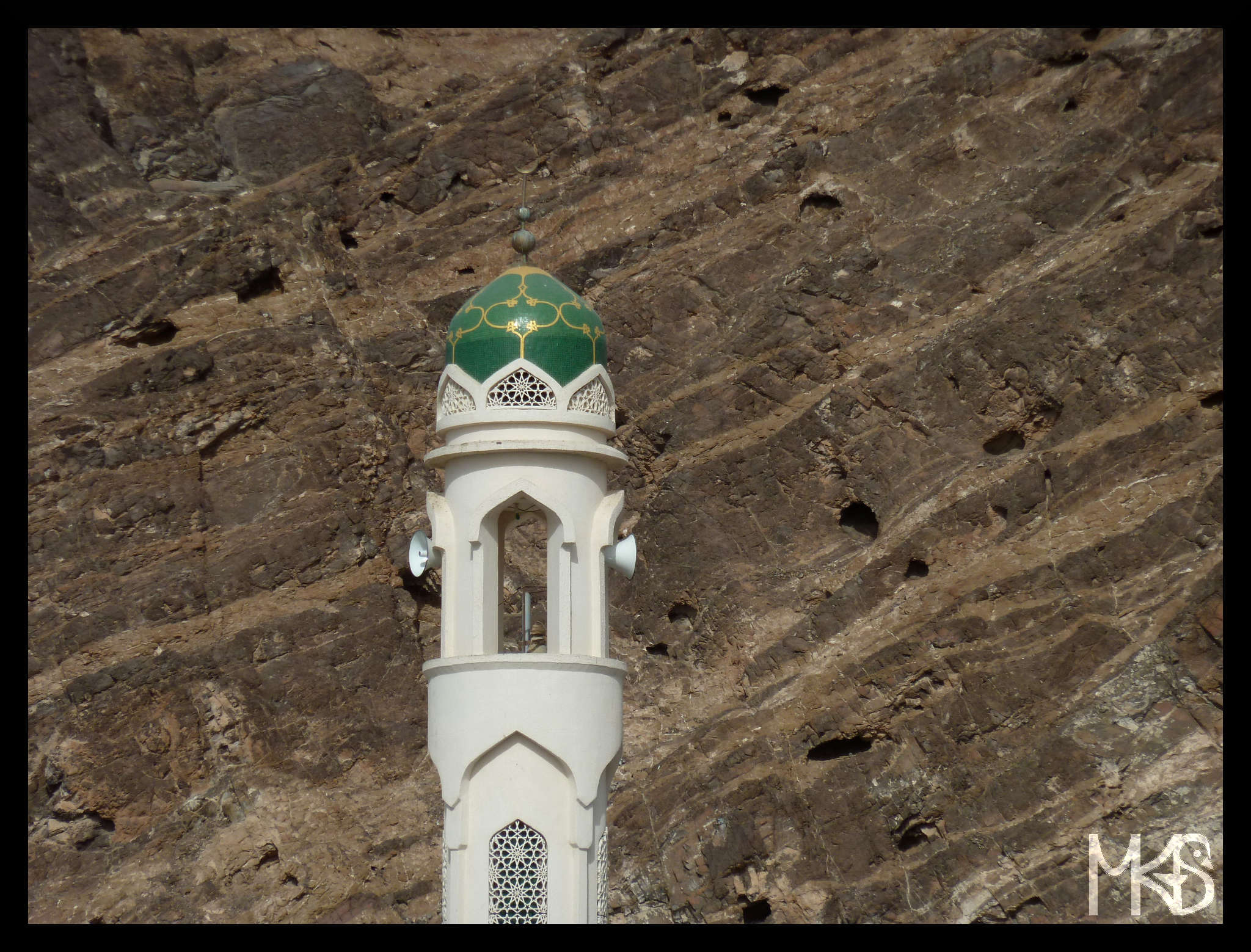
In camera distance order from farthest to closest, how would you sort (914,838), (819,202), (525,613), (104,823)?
(819,202), (104,823), (914,838), (525,613)

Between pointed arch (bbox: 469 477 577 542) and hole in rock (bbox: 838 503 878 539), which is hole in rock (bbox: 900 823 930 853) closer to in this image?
hole in rock (bbox: 838 503 878 539)

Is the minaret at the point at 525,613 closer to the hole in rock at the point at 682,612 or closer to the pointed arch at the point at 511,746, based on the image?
the pointed arch at the point at 511,746

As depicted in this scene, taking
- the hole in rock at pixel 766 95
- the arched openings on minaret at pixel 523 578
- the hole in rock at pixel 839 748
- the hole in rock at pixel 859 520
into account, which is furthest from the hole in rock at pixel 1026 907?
the hole in rock at pixel 766 95

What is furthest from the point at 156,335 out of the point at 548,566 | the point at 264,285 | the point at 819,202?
the point at 548,566

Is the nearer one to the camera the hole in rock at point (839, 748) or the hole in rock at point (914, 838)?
the hole in rock at point (914, 838)

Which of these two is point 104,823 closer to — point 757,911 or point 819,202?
point 757,911
